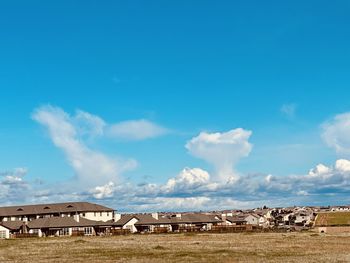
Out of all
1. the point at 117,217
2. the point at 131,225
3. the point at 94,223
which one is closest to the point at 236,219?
the point at 117,217

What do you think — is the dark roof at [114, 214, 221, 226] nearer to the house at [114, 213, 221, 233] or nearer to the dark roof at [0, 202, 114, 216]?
the house at [114, 213, 221, 233]

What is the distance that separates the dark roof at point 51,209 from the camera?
144750 millimetres

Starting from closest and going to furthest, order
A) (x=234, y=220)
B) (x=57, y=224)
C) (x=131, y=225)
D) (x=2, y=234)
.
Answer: (x=2, y=234) → (x=57, y=224) → (x=131, y=225) → (x=234, y=220)

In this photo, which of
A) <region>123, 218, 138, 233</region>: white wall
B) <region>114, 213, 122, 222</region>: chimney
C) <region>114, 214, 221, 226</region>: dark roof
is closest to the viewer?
<region>123, 218, 138, 233</region>: white wall

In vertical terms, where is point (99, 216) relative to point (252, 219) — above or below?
above

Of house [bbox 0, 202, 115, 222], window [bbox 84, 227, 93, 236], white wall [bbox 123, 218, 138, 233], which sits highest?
house [bbox 0, 202, 115, 222]

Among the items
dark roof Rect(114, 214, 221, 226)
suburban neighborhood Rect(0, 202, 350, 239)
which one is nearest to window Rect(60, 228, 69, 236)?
suburban neighborhood Rect(0, 202, 350, 239)

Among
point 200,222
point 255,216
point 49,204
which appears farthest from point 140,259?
point 255,216

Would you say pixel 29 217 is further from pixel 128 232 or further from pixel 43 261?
pixel 43 261

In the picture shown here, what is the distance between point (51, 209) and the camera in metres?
146

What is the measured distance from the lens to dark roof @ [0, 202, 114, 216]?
14475 cm

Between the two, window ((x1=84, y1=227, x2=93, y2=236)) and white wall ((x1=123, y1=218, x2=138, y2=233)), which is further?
white wall ((x1=123, y1=218, x2=138, y2=233))

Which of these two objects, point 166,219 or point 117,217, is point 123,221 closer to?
point 166,219

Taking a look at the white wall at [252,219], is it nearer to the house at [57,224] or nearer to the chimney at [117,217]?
the chimney at [117,217]
